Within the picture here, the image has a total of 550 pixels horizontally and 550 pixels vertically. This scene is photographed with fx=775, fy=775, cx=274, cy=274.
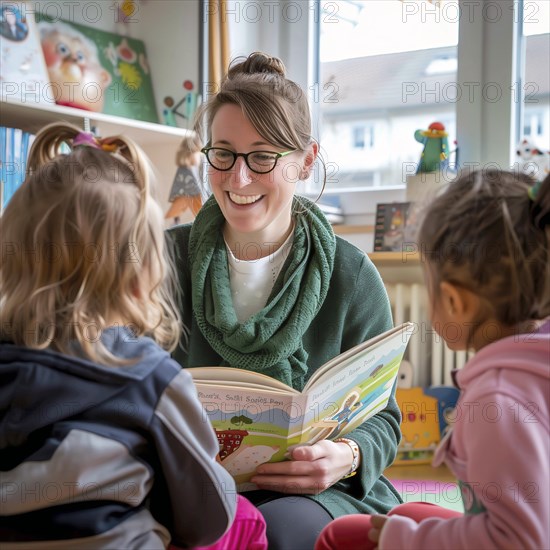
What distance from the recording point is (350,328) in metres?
1.36

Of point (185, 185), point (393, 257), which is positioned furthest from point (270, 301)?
point (185, 185)

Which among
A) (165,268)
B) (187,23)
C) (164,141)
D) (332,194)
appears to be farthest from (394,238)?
(165,268)

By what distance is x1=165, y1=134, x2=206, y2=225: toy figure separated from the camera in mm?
2520

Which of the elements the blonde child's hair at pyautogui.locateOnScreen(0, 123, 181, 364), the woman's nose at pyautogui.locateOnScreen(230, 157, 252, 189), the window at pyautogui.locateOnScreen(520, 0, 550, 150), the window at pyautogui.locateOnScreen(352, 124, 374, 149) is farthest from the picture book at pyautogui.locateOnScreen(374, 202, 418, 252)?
the blonde child's hair at pyautogui.locateOnScreen(0, 123, 181, 364)

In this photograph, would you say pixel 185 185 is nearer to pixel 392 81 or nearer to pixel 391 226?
pixel 391 226

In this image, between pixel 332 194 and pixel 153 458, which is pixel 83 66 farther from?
pixel 153 458

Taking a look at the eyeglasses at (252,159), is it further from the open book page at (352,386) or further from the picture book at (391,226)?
the picture book at (391,226)

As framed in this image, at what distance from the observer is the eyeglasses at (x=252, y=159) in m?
1.35

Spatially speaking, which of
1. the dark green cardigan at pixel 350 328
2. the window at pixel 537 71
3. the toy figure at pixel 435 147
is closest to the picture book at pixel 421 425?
the toy figure at pixel 435 147

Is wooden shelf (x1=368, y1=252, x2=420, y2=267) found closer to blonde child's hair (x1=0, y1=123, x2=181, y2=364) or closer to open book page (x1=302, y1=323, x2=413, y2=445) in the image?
open book page (x1=302, y1=323, x2=413, y2=445)

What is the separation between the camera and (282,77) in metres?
Result: 1.44

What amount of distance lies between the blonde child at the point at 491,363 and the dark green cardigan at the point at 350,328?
0.36 meters

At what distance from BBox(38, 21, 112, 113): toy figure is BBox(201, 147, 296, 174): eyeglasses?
4.04 ft

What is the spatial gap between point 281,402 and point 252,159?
49cm
